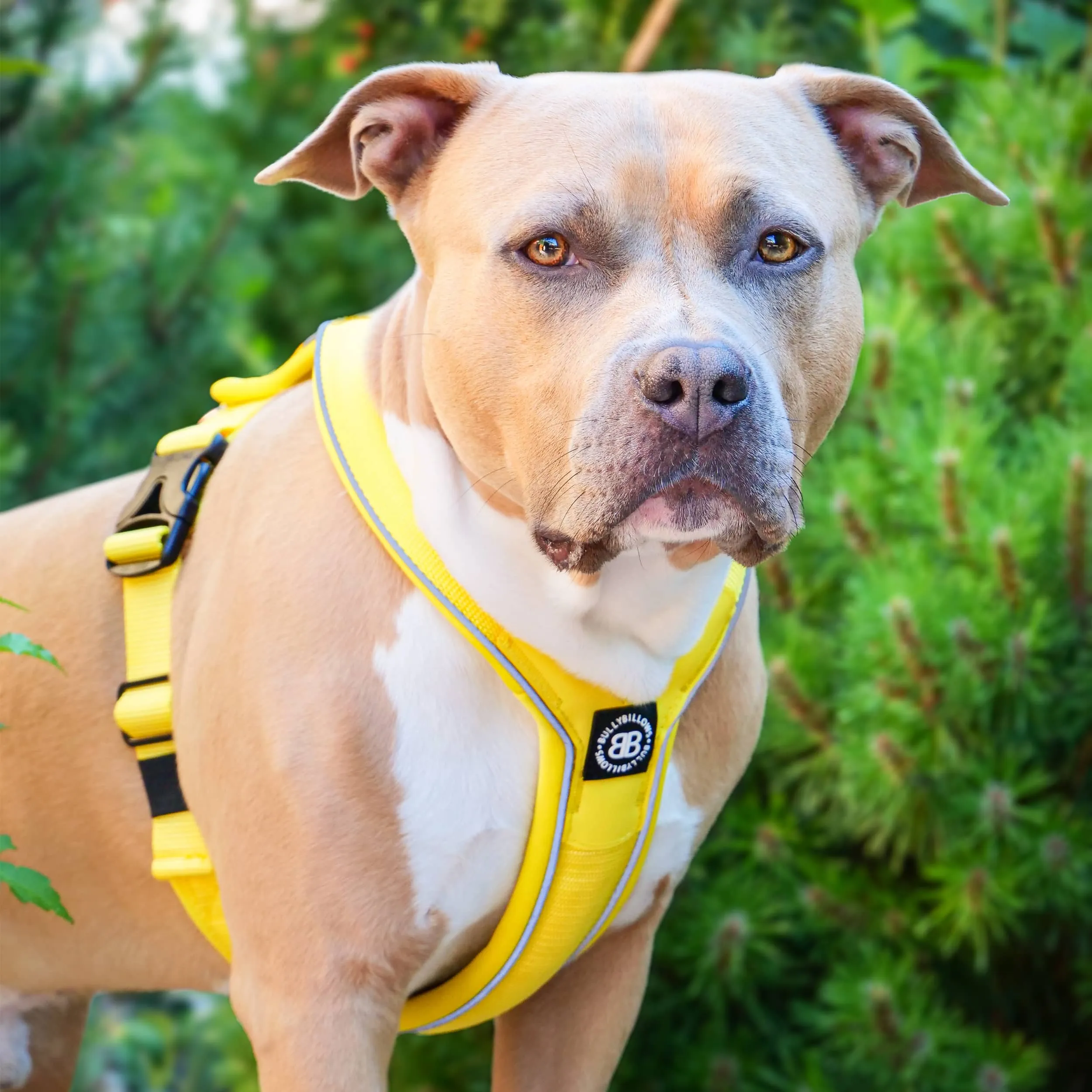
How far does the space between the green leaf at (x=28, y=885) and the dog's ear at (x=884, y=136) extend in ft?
4.38

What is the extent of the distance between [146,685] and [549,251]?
807 millimetres

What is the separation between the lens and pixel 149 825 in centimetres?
219

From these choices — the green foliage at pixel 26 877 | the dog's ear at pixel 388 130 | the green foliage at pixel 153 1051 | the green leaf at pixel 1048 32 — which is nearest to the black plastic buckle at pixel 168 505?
the dog's ear at pixel 388 130

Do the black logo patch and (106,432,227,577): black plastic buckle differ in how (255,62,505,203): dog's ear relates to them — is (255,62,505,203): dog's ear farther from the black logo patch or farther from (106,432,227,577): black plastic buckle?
the black logo patch

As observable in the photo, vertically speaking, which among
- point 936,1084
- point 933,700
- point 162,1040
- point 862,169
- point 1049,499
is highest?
point 862,169

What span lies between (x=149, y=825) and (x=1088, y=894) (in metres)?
1.83

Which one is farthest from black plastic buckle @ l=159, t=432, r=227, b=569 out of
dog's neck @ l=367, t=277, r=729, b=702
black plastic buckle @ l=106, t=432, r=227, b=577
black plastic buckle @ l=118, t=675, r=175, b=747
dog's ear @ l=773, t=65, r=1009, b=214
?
dog's ear @ l=773, t=65, r=1009, b=214

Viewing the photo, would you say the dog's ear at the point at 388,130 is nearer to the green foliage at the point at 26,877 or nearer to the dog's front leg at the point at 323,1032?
the green foliage at the point at 26,877

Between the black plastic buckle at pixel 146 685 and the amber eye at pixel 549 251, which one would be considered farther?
the black plastic buckle at pixel 146 685

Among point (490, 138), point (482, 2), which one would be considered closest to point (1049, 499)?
point (490, 138)

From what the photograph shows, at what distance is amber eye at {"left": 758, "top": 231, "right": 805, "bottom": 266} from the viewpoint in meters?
1.91

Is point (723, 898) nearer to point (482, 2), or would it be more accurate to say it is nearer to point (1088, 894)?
point (1088, 894)

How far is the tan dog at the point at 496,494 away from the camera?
1.82m

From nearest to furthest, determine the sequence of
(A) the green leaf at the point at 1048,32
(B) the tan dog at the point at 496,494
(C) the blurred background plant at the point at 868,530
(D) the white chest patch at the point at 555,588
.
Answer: (B) the tan dog at the point at 496,494 → (D) the white chest patch at the point at 555,588 → (C) the blurred background plant at the point at 868,530 → (A) the green leaf at the point at 1048,32
